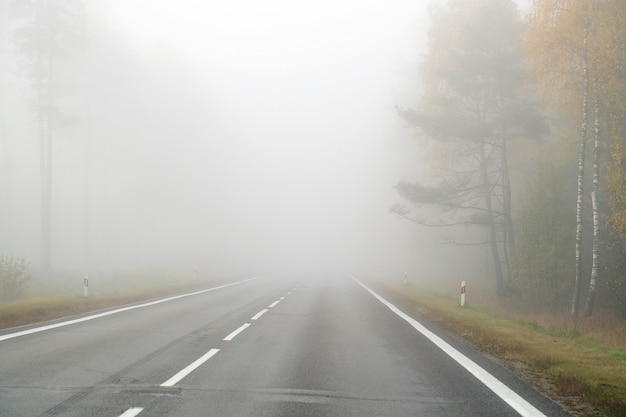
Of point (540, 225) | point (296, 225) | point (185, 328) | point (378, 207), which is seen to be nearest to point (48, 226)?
point (185, 328)

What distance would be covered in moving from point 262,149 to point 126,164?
49.8 m

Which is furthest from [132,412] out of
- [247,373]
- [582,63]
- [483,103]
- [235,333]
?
[483,103]

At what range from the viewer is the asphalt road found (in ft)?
14.7

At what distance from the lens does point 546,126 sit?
58.1 ft

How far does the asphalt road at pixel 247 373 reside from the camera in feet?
14.7

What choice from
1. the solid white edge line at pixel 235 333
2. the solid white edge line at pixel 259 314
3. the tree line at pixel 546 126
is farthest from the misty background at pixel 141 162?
the solid white edge line at pixel 235 333

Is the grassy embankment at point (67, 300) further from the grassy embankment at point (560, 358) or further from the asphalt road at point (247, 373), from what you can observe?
the grassy embankment at point (560, 358)

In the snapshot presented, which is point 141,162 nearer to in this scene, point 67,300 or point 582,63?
point 67,300

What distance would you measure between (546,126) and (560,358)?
1332 cm

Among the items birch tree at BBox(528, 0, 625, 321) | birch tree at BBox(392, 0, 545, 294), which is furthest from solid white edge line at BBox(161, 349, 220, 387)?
birch tree at BBox(392, 0, 545, 294)

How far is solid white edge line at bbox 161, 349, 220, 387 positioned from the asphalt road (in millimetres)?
12

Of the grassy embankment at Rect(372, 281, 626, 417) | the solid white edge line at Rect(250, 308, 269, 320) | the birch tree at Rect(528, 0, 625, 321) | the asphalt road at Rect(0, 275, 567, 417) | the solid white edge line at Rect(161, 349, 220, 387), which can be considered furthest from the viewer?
the birch tree at Rect(528, 0, 625, 321)

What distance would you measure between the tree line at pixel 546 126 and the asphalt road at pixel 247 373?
8.10 metres

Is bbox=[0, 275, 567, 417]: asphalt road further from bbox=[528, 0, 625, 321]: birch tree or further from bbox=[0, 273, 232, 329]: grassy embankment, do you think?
bbox=[528, 0, 625, 321]: birch tree
